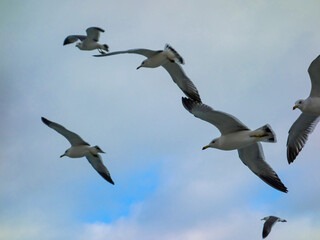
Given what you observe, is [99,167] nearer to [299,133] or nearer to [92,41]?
[92,41]

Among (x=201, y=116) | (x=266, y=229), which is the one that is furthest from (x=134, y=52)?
(x=266, y=229)

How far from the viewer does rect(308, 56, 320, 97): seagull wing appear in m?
14.2

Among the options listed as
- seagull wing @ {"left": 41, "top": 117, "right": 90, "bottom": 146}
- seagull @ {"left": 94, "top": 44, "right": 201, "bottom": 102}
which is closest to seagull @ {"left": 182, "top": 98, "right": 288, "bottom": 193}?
seagull @ {"left": 94, "top": 44, "right": 201, "bottom": 102}

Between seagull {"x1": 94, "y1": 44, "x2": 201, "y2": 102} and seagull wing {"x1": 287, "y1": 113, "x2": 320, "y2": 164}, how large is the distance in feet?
9.30

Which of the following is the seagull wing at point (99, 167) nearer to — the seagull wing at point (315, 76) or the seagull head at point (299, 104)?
the seagull head at point (299, 104)

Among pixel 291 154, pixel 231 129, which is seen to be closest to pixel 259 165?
pixel 231 129

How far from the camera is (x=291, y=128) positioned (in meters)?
16.5

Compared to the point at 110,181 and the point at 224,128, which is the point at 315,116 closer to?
the point at 224,128

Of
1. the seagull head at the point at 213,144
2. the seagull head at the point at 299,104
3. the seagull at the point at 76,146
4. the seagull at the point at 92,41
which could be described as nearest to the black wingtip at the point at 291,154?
the seagull head at the point at 299,104

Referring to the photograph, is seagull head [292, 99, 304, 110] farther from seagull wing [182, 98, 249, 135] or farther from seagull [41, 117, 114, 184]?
seagull [41, 117, 114, 184]

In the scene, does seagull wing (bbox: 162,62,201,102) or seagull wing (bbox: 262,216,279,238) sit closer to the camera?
seagull wing (bbox: 162,62,201,102)

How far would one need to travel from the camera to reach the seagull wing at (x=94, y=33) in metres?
20.6

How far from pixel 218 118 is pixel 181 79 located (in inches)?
150

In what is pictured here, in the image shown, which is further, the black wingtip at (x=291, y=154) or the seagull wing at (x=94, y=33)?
the seagull wing at (x=94, y=33)
